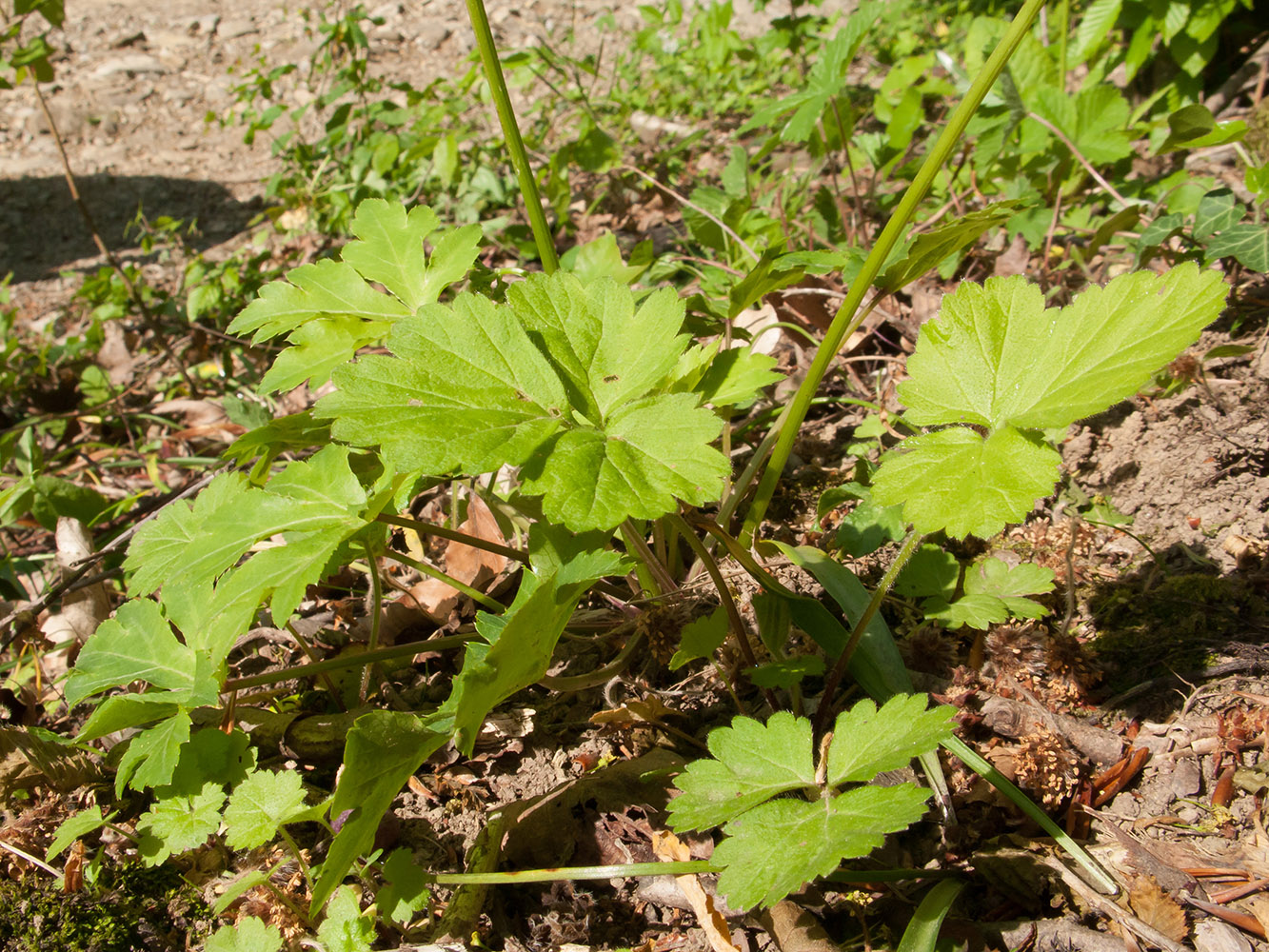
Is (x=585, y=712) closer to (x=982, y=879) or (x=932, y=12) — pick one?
(x=982, y=879)

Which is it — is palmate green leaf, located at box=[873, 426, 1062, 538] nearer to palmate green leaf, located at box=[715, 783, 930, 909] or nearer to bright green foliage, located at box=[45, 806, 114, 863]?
palmate green leaf, located at box=[715, 783, 930, 909]

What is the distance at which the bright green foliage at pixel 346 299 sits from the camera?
1627mm

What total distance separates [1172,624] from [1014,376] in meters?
0.71

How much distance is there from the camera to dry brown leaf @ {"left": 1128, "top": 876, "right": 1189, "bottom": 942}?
4.02 feet

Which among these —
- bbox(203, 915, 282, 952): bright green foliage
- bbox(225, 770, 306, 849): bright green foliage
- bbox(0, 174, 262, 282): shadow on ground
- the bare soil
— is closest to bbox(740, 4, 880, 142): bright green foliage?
the bare soil

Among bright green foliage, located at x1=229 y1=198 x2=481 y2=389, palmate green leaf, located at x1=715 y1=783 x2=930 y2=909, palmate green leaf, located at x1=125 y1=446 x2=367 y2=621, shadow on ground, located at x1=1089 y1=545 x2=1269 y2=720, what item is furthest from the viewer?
bright green foliage, located at x1=229 y1=198 x2=481 y2=389

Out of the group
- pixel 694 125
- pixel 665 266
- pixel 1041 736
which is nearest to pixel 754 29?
pixel 694 125

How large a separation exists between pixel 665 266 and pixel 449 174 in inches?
45.5

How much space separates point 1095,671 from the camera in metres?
1.56

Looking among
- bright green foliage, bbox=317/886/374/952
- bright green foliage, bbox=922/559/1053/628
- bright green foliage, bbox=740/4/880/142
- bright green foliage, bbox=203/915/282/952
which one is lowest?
bright green foliage, bbox=317/886/374/952

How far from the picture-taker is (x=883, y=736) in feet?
3.85

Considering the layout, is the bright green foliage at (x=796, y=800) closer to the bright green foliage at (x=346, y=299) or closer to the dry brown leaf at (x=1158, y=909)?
the dry brown leaf at (x=1158, y=909)

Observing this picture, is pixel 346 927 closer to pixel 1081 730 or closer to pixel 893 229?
pixel 1081 730

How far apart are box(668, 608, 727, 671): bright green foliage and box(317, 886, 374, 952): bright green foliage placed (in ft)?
2.11
